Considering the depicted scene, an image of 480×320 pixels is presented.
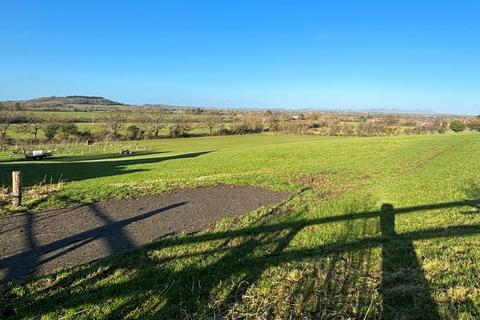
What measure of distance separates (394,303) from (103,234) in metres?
5.82

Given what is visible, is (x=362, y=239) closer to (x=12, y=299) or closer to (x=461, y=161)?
(x=12, y=299)

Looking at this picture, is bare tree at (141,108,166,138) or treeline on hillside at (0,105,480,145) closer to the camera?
treeline on hillside at (0,105,480,145)

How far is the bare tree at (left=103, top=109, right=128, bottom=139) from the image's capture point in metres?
85.3

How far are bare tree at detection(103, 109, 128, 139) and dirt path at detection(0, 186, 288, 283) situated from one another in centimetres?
7629

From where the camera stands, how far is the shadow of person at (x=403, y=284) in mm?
4113

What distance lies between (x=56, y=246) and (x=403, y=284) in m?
5.91

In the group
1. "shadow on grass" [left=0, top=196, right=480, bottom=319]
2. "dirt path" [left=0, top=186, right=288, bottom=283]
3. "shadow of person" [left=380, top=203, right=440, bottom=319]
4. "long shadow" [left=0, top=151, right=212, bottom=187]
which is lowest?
"long shadow" [left=0, top=151, right=212, bottom=187]

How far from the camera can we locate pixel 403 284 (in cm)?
482

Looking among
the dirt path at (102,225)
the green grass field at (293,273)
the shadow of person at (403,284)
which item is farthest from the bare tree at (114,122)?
the shadow of person at (403,284)

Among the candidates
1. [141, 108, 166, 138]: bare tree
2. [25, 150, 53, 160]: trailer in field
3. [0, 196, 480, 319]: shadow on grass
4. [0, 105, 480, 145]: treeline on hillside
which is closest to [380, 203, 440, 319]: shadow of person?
[0, 196, 480, 319]: shadow on grass

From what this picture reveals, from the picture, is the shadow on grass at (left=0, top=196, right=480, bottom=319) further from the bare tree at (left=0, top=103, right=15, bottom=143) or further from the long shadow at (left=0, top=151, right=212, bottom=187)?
the bare tree at (left=0, top=103, right=15, bottom=143)

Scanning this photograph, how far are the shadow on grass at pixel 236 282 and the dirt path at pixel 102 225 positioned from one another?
2.54 ft

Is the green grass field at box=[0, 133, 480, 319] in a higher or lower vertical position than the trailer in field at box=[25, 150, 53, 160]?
higher

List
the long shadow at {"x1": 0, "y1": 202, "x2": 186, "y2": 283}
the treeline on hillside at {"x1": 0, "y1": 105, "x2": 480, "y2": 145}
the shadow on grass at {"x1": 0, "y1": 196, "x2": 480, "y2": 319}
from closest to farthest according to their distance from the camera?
the shadow on grass at {"x1": 0, "y1": 196, "x2": 480, "y2": 319}
the long shadow at {"x1": 0, "y1": 202, "x2": 186, "y2": 283}
the treeline on hillside at {"x1": 0, "y1": 105, "x2": 480, "y2": 145}
